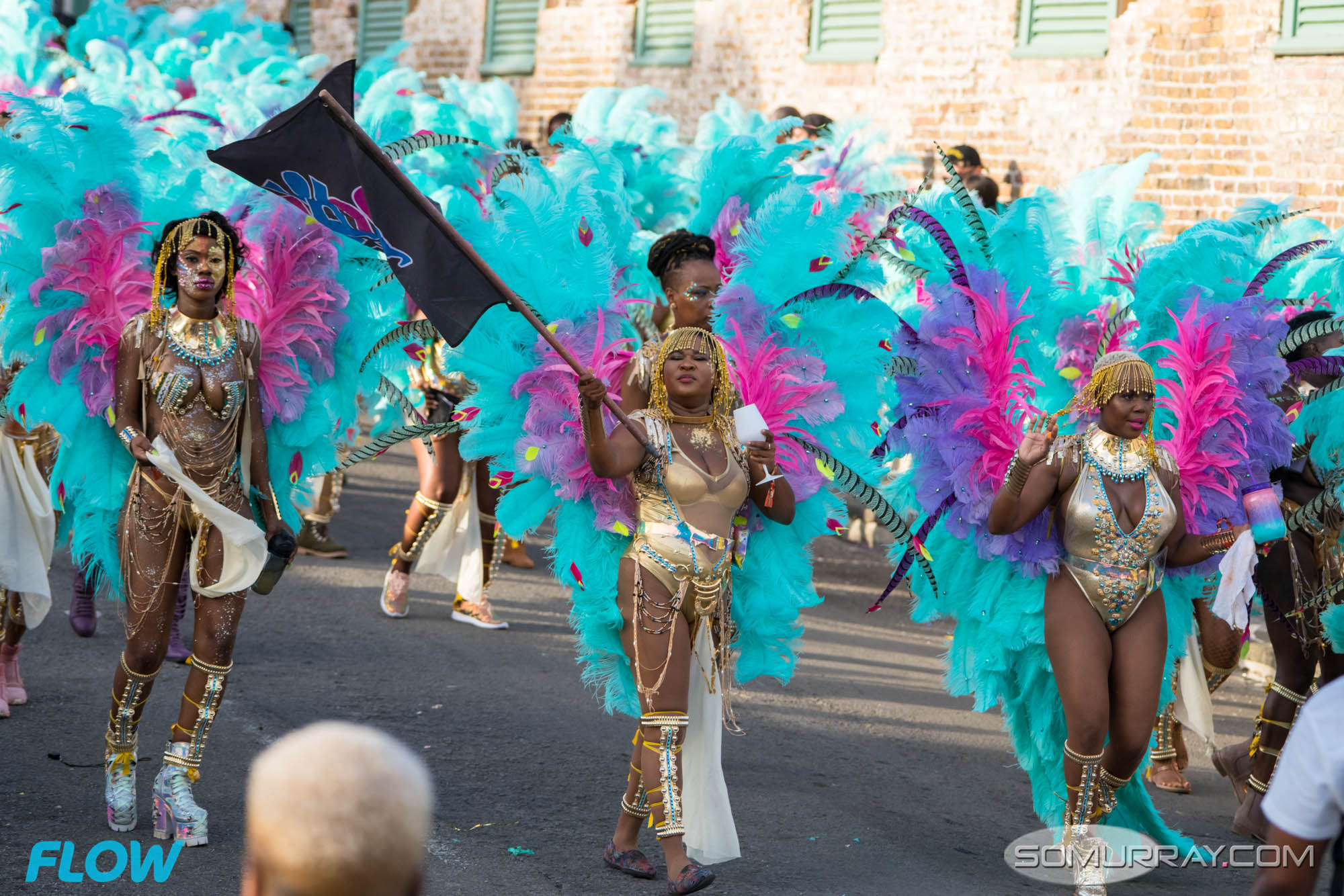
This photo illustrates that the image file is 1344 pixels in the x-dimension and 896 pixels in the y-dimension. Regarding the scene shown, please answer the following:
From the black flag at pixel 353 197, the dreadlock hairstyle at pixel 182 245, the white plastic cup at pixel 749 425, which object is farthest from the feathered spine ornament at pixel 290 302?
the white plastic cup at pixel 749 425

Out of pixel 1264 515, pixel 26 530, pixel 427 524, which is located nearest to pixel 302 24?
pixel 427 524

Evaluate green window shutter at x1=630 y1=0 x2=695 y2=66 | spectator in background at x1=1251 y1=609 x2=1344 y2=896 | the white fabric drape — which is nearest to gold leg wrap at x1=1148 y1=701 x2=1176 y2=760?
the white fabric drape

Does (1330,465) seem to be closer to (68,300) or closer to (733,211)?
(733,211)

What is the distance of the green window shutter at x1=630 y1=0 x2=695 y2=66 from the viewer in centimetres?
1551

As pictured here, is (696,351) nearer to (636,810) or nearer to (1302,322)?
(636,810)

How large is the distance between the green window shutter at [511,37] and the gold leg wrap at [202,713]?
1369 centimetres

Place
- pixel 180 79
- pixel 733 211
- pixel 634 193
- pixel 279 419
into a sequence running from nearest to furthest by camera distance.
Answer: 1. pixel 279 419
2. pixel 733 211
3. pixel 634 193
4. pixel 180 79

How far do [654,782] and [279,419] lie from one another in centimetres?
192

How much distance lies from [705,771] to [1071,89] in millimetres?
8828

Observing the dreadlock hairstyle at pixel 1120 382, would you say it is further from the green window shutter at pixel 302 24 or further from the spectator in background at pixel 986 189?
the green window shutter at pixel 302 24

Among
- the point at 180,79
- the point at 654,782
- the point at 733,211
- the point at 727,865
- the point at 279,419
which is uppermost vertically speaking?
the point at 180,79

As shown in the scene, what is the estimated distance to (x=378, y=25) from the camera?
19781 millimetres

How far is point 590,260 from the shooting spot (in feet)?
16.5

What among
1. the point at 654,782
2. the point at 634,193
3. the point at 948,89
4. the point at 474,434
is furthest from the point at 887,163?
the point at 654,782
